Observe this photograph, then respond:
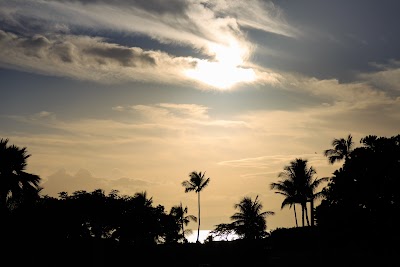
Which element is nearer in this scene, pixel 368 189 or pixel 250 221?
pixel 368 189

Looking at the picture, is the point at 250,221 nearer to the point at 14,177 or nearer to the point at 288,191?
the point at 288,191

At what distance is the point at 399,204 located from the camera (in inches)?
1168

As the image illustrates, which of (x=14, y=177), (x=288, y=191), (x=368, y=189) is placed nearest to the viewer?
(x=14, y=177)

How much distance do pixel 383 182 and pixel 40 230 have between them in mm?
26533

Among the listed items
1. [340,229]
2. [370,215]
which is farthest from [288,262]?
[370,215]

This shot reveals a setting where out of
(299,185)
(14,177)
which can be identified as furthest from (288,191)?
(14,177)

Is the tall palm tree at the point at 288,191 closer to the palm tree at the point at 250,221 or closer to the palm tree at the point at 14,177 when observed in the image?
the palm tree at the point at 250,221

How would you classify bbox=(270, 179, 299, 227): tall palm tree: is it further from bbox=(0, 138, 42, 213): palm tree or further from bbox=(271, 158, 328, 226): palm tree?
bbox=(0, 138, 42, 213): palm tree

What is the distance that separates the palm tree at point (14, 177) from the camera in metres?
20.5

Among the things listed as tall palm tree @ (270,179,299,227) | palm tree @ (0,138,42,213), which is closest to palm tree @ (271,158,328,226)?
tall palm tree @ (270,179,299,227)

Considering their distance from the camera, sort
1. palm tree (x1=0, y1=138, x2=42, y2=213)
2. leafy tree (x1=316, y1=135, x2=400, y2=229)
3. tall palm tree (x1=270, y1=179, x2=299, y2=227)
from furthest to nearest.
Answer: tall palm tree (x1=270, y1=179, x2=299, y2=227) → leafy tree (x1=316, y1=135, x2=400, y2=229) → palm tree (x1=0, y1=138, x2=42, y2=213)

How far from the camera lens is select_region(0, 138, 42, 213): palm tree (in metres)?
20.5

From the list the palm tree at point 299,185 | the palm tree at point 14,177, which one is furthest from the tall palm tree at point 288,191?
the palm tree at point 14,177

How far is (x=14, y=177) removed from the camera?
2095 cm
